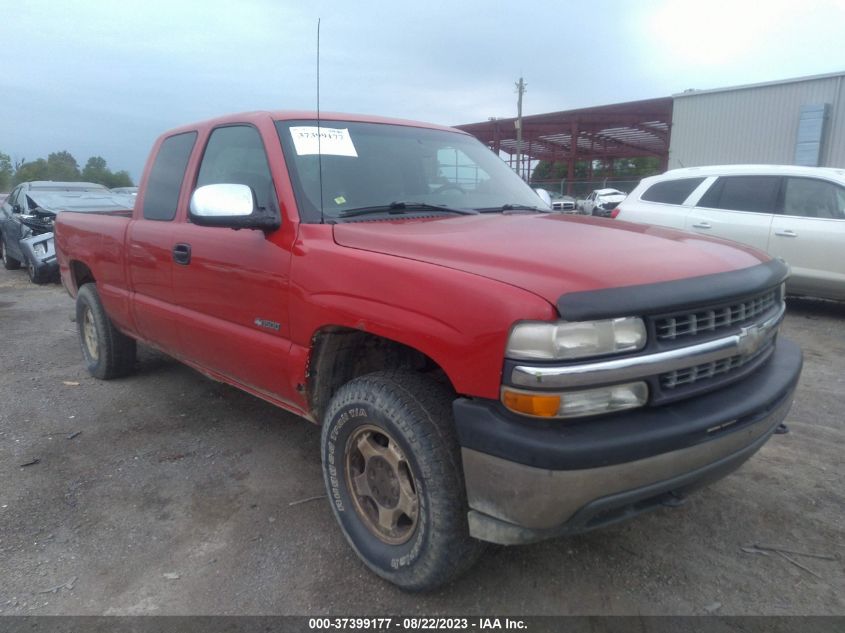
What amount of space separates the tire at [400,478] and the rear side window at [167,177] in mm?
2012

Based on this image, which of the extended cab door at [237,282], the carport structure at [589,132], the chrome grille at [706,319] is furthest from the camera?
the carport structure at [589,132]

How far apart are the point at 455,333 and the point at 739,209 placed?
6543 millimetres

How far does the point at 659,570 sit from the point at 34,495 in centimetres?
302

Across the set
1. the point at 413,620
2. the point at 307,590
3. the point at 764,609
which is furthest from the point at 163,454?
the point at 764,609

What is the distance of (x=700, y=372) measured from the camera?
2.19 metres

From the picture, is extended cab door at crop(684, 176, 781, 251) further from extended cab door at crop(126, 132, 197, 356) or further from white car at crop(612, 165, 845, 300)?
extended cab door at crop(126, 132, 197, 356)

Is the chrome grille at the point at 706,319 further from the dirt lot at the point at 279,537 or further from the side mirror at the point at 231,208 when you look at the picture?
the side mirror at the point at 231,208

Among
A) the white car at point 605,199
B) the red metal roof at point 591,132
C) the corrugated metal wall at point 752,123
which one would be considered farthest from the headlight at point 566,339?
the red metal roof at point 591,132

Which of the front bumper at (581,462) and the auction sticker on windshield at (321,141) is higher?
the auction sticker on windshield at (321,141)

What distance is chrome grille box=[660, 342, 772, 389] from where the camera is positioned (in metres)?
2.08

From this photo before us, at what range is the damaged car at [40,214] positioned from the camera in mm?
10375

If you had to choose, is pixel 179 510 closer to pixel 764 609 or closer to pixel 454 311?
pixel 454 311

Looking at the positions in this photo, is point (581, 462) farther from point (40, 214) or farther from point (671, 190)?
point (40, 214)

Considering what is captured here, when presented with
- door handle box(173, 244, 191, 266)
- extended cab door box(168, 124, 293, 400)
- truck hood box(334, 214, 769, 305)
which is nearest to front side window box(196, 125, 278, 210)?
extended cab door box(168, 124, 293, 400)
